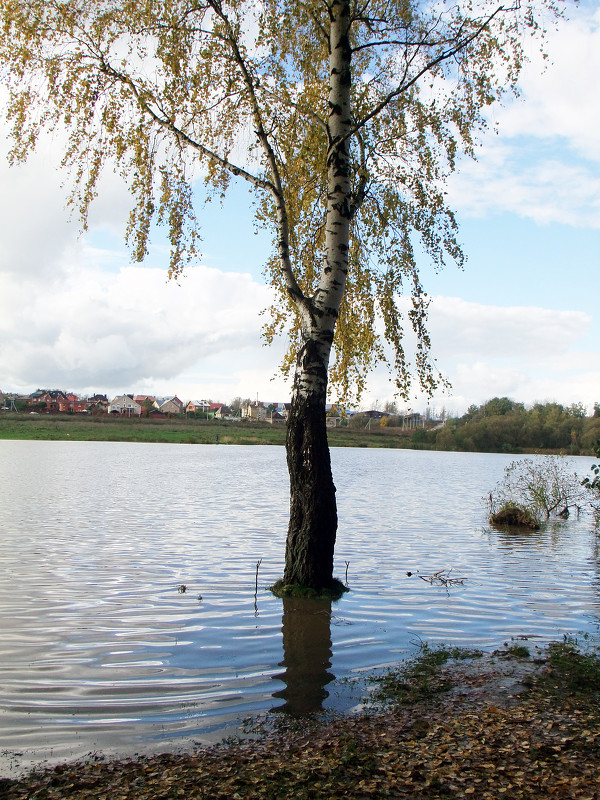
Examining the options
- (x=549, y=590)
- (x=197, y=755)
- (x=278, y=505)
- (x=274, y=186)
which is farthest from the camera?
(x=278, y=505)

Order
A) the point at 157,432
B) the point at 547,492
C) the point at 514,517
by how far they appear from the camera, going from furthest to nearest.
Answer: the point at 157,432 < the point at 547,492 < the point at 514,517

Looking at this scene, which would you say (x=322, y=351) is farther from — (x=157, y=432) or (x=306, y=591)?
(x=157, y=432)

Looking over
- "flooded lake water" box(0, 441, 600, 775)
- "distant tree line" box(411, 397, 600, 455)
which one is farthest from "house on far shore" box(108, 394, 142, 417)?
"flooded lake water" box(0, 441, 600, 775)

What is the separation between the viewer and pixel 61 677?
7215 millimetres

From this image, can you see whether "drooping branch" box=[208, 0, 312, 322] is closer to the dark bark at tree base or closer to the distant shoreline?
the dark bark at tree base

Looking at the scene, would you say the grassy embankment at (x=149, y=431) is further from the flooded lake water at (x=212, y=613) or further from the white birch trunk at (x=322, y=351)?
the white birch trunk at (x=322, y=351)

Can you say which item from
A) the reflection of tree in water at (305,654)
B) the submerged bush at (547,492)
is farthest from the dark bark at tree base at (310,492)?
the submerged bush at (547,492)

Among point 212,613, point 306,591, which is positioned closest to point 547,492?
point 306,591

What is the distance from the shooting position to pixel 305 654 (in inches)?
322

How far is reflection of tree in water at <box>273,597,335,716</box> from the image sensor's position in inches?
259

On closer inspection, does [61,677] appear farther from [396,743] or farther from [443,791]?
[443,791]

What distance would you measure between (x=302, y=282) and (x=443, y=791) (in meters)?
9.80

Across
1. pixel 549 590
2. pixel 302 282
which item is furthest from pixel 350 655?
pixel 302 282

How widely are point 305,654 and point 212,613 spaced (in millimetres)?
2412
